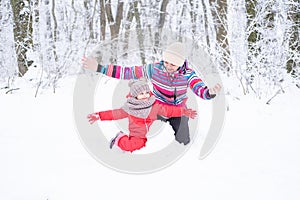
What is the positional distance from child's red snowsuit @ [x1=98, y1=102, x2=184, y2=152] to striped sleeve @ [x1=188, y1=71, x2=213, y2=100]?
0.24 meters

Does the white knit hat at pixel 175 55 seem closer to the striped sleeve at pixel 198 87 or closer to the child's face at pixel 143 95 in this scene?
the striped sleeve at pixel 198 87

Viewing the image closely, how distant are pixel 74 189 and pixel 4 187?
43 centimetres

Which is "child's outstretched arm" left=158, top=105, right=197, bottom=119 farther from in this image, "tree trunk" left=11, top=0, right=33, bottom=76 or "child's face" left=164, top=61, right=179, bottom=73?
"tree trunk" left=11, top=0, right=33, bottom=76

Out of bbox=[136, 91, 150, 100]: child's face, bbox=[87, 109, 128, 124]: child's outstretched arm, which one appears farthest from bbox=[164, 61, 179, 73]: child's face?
bbox=[87, 109, 128, 124]: child's outstretched arm

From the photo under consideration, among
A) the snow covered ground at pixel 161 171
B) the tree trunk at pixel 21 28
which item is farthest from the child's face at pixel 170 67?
the tree trunk at pixel 21 28

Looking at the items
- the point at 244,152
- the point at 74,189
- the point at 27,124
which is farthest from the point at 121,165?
the point at 27,124

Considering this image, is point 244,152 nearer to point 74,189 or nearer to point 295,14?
point 74,189

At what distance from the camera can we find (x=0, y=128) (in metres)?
3.33

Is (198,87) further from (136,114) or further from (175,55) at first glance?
(136,114)

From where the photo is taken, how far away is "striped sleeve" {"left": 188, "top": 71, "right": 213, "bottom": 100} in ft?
8.37

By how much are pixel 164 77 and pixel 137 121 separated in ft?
1.59

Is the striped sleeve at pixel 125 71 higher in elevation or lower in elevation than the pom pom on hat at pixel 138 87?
higher

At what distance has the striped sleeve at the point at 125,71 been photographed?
2.68 metres

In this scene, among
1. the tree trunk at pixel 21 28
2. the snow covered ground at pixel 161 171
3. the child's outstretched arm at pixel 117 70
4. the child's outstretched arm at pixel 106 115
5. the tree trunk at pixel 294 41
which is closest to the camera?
the snow covered ground at pixel 161 171
